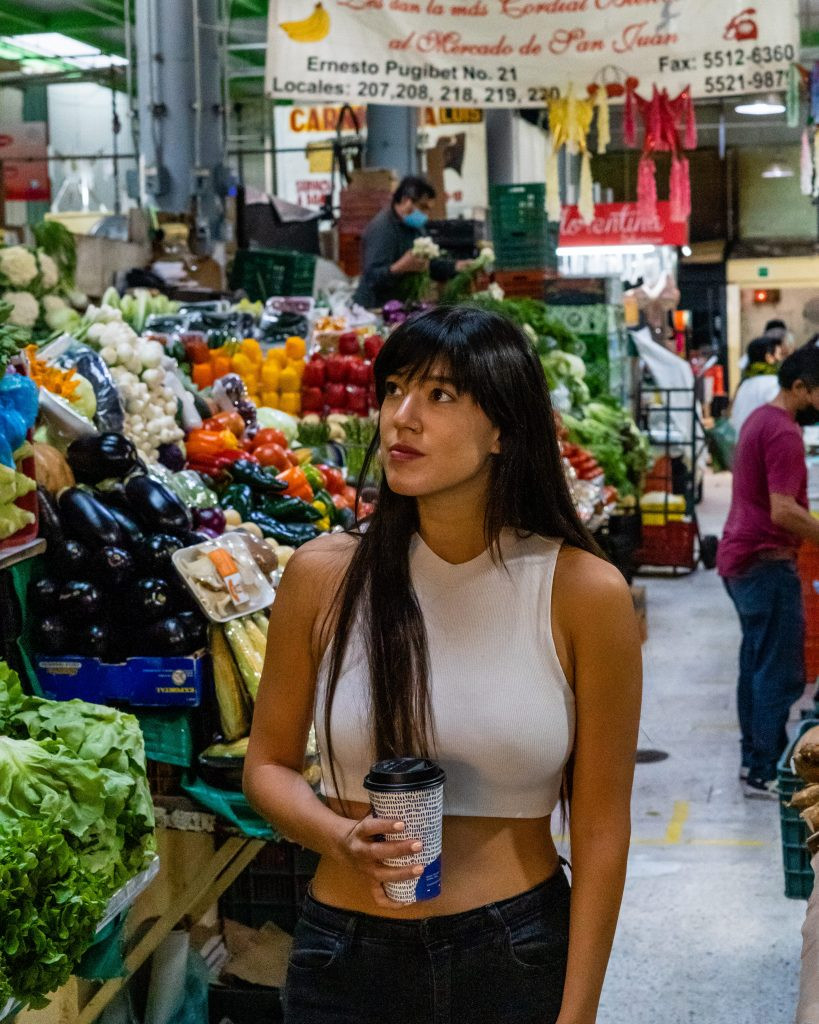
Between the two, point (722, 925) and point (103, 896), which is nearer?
point (103, 896)

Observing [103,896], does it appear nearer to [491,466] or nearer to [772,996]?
[491,466]

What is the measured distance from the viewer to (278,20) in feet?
20.9

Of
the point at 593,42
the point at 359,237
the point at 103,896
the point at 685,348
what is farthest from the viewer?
the point at 685,348

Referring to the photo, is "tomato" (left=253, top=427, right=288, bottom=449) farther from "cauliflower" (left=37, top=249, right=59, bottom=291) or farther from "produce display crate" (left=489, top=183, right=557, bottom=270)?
"produce display crate" (left=489, top=183, right=557, bottom=270)

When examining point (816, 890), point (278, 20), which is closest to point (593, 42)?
point (278, 20)

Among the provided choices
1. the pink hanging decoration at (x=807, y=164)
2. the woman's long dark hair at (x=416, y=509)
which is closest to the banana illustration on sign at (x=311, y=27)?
the woman's long dark hair at (x=416, y=509)

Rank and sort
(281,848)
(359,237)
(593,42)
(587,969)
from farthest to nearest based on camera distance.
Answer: (359,237) → (593,42) → (281,848) → (587,969)

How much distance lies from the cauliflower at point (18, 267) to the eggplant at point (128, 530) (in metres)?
3.13

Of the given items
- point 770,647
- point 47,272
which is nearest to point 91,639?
point 770,647

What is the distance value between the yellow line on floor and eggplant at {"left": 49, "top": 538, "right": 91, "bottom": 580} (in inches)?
121

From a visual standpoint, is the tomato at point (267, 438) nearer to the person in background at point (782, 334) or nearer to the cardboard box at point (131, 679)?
the cardboard box at point (131, 679)

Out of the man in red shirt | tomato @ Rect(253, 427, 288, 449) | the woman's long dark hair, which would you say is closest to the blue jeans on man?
the man in red shirt

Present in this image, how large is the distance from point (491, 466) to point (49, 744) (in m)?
1.15

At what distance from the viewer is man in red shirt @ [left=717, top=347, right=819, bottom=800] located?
5.81m
